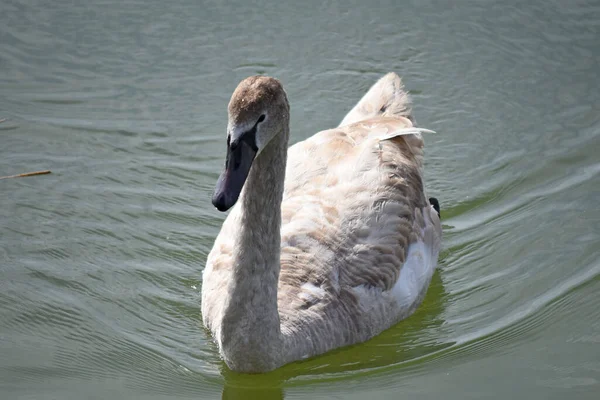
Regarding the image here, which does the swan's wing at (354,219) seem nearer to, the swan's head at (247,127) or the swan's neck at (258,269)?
the swan's neck at (258,269)

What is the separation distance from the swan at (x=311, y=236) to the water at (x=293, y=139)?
0.85 feet

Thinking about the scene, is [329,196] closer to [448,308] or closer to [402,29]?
[448,308]

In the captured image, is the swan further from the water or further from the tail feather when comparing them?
the water

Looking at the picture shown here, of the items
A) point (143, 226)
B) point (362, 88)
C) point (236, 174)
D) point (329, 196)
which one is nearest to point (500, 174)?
point (362, 88)

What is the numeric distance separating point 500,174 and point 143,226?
3759 millimetres

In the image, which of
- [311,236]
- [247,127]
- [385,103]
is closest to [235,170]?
[247,127]

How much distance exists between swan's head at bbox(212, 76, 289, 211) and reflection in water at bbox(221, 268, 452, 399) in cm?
171

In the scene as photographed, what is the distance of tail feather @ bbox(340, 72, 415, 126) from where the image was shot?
32.9ft

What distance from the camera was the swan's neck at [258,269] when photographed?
22.4ft

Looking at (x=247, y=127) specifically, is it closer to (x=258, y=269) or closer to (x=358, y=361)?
(x=258, y=269)

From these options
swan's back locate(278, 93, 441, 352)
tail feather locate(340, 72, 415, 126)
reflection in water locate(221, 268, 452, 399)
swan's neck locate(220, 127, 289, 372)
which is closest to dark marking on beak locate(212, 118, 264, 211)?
swan's neck locate(220, 127, 289, 372)

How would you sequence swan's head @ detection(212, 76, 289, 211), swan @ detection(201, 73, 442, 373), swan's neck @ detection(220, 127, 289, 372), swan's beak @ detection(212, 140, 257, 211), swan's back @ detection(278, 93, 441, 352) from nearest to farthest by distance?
1. swan's beak @ detection(212, 140, 257, 211)
2. swan's head @ detection(212, 76, 289, 211)
3. swan @ detection(201, 73, 442, 373)
4. swan's neck @ detection(220, 127, 289, 372)
5. swan's back @ detection(278, 93, 441, 352)

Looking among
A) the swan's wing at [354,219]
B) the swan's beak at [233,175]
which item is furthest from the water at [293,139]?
the swan's beak at [233,175]

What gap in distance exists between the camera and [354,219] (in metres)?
8.05
